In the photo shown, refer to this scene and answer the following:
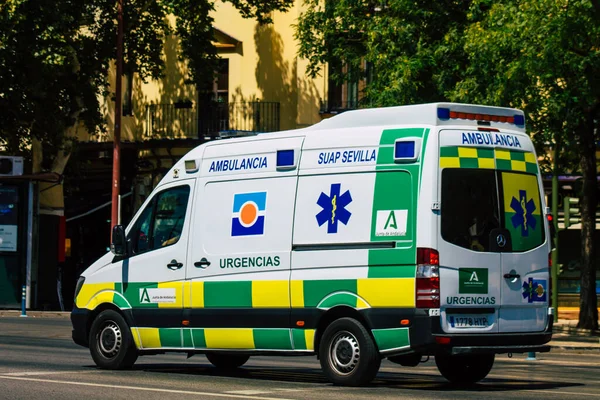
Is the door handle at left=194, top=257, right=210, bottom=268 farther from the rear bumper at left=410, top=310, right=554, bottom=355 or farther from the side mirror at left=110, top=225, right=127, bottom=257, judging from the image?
the rear bumper at left=410, top=310, right=554, bottom=355

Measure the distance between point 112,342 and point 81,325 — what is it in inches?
23.0

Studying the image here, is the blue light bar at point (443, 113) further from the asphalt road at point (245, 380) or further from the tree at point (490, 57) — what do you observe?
the tree at point (490, 57)

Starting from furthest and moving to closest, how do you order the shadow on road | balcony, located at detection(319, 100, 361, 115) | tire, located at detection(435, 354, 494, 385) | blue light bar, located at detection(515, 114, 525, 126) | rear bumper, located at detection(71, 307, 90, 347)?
balcony, located at detection(319, 100, 361, 115)
rear bumper, located at detection(71, 307, 90, 347)
tire, located at detection(435, 354, 494, 385)
blue light bar, located at detection(515, 114, 525, 126)
the shadow on road

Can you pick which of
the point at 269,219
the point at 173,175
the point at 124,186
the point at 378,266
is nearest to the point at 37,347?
the point at 173,175

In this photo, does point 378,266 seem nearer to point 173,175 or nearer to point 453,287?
point 453,287

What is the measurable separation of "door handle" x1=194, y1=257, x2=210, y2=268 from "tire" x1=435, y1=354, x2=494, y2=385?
2.62 metres

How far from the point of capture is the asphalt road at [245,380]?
481 inches

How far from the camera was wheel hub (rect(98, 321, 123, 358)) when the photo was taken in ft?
50.2

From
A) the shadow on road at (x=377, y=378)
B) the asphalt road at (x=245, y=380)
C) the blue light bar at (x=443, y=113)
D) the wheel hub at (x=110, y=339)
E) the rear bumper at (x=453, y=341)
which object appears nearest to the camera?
the asphalt road at (x=245, y=380)

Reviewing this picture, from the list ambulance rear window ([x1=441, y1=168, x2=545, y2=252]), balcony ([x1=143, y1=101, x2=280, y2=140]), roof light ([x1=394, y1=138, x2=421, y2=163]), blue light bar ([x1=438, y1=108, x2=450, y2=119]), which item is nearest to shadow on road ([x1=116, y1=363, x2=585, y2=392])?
ambulance rear window ([x1=441, y1=168, x2=545, y2=252])

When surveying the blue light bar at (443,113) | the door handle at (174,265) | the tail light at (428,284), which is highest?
the blue light bar at (443,113)

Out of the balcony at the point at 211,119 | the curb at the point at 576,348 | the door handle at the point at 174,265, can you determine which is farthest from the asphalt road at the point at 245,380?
the balcony at the point at 211,119

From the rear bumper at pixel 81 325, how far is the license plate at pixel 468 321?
15.7ft

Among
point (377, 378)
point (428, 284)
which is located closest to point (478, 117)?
point (428, 284)
